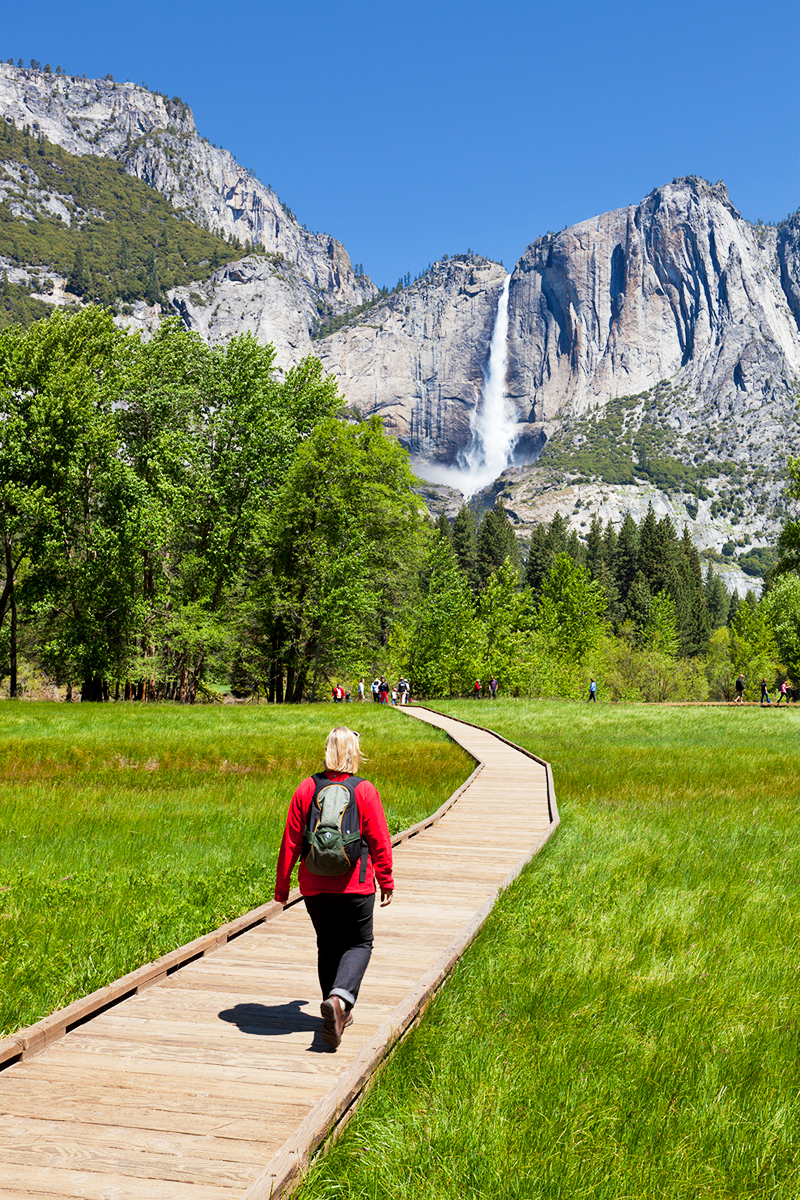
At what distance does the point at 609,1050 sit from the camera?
17.1ft

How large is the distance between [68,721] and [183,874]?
20.6m

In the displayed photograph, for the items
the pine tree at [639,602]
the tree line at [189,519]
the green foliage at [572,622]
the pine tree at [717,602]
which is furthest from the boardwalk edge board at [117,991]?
the pine tree at [717,602]

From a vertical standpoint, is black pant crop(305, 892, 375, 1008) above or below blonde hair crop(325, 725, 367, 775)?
below

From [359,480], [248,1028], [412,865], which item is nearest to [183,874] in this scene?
[412,865]

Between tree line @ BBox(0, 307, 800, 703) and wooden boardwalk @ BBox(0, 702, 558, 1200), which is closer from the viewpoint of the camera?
wooden boardwalk @ BBox(0, 702, 558, 1200)

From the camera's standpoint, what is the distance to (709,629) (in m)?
104

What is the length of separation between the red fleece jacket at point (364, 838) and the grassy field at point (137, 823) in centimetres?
225

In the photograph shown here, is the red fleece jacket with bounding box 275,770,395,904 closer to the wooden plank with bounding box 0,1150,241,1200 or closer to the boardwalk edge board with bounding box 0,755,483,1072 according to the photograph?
the boardwalk edge board with bounding box 0,755,483,1072

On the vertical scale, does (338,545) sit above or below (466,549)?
below

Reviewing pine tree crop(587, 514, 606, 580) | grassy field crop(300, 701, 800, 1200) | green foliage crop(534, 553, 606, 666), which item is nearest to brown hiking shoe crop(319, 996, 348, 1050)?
grassy field crop(300, 701, 800, 1200)

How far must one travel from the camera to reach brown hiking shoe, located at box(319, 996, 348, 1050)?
4.71 meters

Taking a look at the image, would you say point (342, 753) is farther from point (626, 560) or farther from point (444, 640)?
point (626, 560)

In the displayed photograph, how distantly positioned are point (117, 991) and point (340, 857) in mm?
2040

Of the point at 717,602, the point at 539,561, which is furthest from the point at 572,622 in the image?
the point at 717,602
